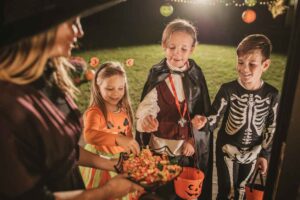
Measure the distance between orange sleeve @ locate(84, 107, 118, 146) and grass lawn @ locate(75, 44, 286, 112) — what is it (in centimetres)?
9

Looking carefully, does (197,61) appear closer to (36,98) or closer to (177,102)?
(177,102)

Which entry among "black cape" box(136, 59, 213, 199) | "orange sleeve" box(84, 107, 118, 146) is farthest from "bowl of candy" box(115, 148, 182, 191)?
"orange sleeve" box(84, 107, 118, 146)

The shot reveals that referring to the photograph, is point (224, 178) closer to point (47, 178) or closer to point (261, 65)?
point (261, 65)

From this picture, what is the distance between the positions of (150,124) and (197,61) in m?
0.74

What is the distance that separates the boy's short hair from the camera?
2779mm

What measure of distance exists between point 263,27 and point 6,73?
2.13m

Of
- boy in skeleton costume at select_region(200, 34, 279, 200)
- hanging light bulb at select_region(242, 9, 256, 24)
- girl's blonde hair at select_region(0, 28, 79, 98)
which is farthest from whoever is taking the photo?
boy in skeleton costume at select_region(200, 34, 279, 200)

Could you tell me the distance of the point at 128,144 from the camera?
3021 mm

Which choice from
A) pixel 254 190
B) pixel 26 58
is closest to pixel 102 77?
pixel 26 58

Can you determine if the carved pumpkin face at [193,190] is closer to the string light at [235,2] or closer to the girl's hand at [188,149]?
the girl's hand at [188,149]

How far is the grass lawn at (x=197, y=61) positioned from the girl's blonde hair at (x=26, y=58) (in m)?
0.50

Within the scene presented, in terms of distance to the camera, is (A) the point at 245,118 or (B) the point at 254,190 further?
(B) the point at 254,190

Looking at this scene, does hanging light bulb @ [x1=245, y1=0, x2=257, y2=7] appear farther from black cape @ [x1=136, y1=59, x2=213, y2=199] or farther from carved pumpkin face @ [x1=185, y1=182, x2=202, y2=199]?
carved pumpkin face @ [x1=185, y1=182, x2=202, y2=199]

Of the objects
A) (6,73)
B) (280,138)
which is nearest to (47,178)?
(6,73)
